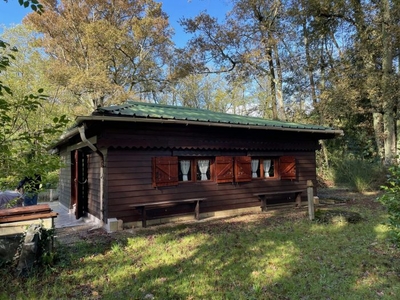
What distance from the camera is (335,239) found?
536cm

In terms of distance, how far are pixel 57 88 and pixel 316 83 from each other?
587 inches

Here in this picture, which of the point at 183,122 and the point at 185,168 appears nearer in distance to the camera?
the point at 183,122

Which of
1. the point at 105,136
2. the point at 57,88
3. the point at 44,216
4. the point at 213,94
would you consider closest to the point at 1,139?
the point at 44,216

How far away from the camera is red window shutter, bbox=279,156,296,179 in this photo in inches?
356

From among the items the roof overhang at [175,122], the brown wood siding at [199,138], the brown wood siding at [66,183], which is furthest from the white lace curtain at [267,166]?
the brown wood siding at [66,183]

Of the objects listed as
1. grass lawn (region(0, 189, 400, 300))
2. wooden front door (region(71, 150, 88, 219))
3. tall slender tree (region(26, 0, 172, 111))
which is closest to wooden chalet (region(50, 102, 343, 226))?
wooden front door (region(71, 150, 88, 219))

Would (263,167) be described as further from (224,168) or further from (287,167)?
(224,168)

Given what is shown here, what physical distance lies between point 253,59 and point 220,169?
885cm

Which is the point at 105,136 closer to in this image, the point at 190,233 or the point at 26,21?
the point at 190,233

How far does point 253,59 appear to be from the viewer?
14.7 m

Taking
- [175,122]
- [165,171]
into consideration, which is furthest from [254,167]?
[175,122]

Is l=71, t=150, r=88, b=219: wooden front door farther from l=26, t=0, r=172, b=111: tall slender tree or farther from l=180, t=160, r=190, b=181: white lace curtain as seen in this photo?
l=26, t=0, r=172, b=111: tall slender tree

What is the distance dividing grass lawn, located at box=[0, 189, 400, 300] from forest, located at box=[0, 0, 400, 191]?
8.32 metres

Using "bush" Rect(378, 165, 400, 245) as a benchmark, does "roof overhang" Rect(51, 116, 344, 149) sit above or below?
above
